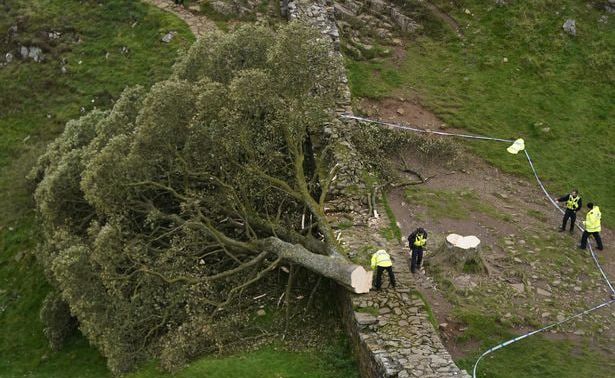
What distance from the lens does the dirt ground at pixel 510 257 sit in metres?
20.2

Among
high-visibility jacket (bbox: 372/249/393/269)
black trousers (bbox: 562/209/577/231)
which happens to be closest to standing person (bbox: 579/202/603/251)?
black trousers (bbox: 562/209/577/231)

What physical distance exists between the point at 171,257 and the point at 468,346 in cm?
952

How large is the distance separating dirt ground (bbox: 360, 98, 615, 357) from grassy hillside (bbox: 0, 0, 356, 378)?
12.5 metres

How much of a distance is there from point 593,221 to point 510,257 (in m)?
3.24

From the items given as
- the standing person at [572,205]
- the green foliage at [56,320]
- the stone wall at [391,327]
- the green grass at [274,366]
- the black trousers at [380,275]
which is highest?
the standing person at [572,205]

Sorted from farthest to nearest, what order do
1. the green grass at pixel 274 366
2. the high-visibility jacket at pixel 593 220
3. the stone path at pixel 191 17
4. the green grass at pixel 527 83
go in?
the stone path at pixel 191 17 < the green grass at pixel 527 83 < the high-visibility jacket at pixel 593 220 < the green grass at pixel 274 366

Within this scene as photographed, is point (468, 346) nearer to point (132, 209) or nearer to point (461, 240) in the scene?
point (461, 240)

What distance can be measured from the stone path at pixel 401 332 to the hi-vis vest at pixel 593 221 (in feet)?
22.4

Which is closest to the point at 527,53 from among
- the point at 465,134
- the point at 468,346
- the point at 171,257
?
the point at 465,134

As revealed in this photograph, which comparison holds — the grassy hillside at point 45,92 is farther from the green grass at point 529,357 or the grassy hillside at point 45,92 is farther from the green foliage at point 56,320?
the green grass at point 529,357

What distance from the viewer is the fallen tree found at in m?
20.8

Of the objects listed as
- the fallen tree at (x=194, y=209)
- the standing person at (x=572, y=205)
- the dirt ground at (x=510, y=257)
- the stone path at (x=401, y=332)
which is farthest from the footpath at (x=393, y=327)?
the standing person at (x=572, y=205)

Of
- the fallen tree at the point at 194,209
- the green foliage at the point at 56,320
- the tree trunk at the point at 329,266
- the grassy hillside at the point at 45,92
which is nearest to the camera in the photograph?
the tree trunk at the point at 329,266

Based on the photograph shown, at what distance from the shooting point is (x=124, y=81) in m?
35.0
